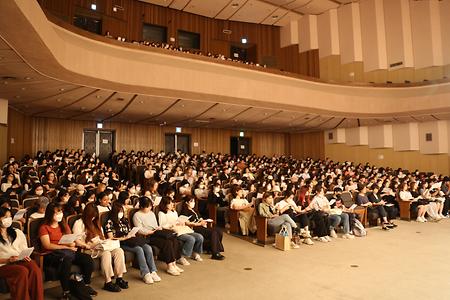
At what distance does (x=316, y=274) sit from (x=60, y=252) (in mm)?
3059

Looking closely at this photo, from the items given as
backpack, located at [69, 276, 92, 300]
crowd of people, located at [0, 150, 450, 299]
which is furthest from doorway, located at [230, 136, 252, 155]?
backpack, located at [69, 276, 92, 300]

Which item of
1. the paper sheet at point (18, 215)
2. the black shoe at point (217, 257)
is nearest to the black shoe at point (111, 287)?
the paper sheet at point (18, 215)

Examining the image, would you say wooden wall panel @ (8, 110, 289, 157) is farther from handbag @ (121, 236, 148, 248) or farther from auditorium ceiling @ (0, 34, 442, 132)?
handbag @ (121, 236, 148, 248)

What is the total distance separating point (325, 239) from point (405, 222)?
326 cm

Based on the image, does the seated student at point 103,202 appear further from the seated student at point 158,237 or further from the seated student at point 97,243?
the seated student at point 97,243

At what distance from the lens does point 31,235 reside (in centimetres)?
408

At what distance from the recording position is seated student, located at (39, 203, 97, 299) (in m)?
3.74

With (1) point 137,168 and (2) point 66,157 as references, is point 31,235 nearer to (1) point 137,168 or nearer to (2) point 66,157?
(1) point 137,168

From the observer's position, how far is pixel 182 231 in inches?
206

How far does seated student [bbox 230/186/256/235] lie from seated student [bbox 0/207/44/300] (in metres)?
4.01

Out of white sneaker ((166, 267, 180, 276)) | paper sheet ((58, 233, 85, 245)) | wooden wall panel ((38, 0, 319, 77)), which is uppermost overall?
wooden wall panel ((38, 0, 319, 77))

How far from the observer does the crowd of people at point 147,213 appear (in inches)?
152

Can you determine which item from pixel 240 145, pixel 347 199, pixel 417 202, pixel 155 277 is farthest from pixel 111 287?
pixel 240 145

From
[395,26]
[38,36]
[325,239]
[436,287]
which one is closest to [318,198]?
[325,239]
